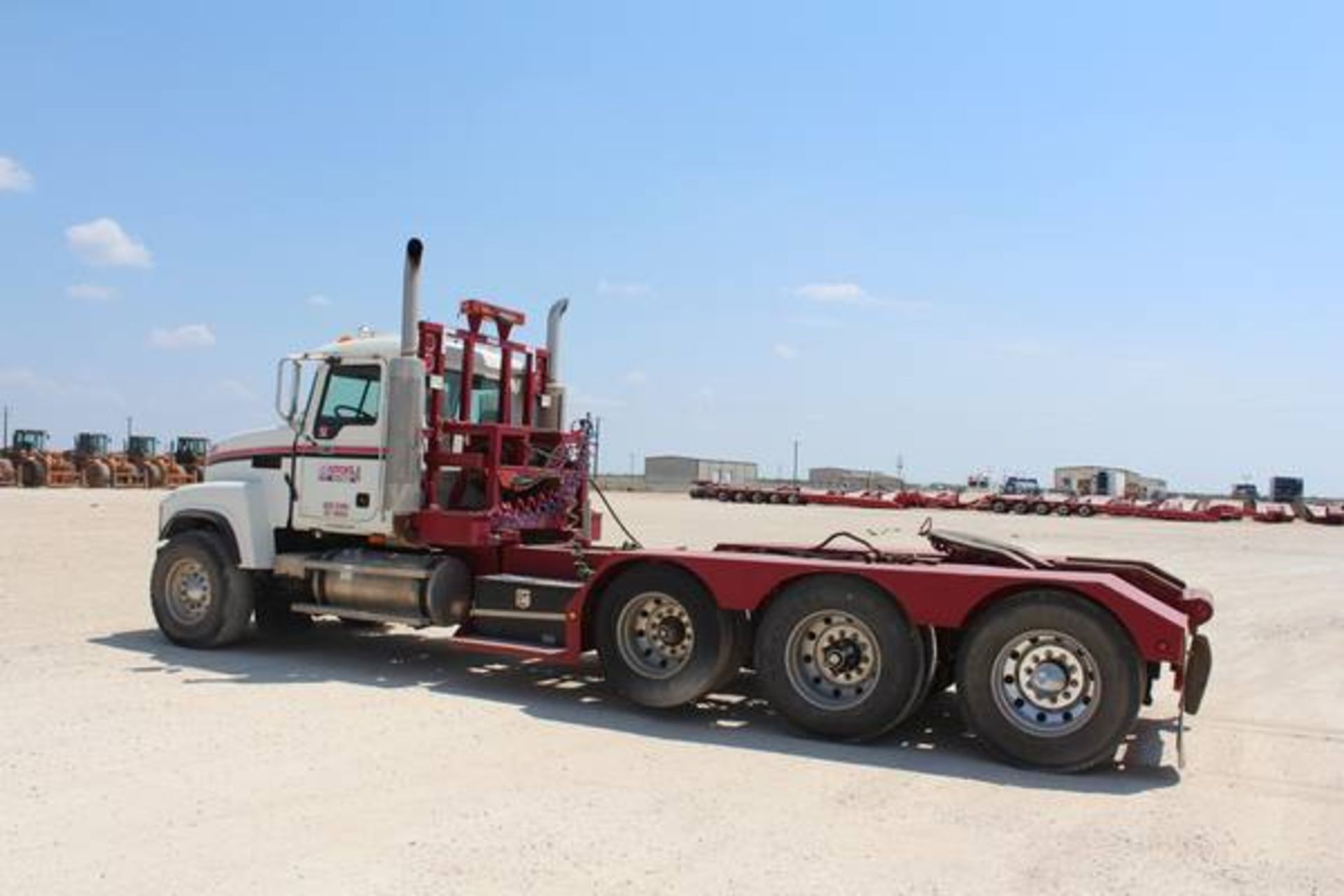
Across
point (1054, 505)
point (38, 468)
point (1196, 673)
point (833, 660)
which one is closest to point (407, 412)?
point (833, 660)

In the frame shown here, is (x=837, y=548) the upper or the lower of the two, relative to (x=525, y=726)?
upper

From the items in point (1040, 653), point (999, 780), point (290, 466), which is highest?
point (290, 466)

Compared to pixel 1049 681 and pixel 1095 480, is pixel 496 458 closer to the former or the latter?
pixel 1049 681

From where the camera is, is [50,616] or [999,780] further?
[50,616]

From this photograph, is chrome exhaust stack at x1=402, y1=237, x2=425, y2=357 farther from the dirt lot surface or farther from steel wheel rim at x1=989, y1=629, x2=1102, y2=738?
steel wheel rim at x1=989, y1=629, x2=1102, y2=738

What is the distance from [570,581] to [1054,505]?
198 ft

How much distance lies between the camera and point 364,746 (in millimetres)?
7191

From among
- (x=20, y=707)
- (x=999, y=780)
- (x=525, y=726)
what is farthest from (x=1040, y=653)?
(x=20, y=707)

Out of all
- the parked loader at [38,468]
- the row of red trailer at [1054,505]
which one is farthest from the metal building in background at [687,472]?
the parked loader at [38,468]

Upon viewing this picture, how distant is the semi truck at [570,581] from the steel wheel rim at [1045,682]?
0.5 inches

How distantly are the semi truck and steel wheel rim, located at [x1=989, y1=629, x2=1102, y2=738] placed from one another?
13mm

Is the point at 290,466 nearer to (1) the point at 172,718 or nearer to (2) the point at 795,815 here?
(1) the point at 172,718

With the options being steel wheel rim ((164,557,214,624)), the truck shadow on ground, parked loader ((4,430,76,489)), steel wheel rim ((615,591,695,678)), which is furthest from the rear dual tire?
parked loader ((4,430,76,489))

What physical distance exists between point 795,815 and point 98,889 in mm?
3277
